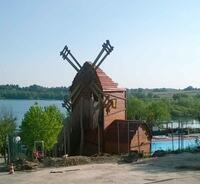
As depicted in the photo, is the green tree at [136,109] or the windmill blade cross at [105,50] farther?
the green tree at [136,109]

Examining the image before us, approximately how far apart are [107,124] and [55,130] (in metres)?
Result: 12.3

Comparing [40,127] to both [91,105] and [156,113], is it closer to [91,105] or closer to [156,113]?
[91,105]

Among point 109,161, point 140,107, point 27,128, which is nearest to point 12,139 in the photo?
point 109,161

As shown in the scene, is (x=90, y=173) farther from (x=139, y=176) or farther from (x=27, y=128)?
(x=27, y=128)

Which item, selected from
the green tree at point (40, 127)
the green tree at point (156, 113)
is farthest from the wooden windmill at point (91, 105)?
the green tree at point (156, 113)

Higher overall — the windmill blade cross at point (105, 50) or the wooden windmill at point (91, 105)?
the windmill blade cross at point (105, 50)

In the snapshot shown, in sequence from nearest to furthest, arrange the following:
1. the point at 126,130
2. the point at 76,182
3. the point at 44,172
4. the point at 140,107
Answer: the point at 76,182
the point at 44,172
the point at 126,130
the point at 140,107

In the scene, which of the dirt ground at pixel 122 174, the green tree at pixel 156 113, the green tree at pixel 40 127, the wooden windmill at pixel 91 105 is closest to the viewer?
the dirt ground at pixel 122 174

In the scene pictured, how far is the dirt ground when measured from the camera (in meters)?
25.8

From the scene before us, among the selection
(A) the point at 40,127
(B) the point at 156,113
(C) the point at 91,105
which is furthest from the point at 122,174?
(B) the point at 156,113

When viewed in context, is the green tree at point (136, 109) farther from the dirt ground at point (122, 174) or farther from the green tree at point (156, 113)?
the dirt ground at point (122, 174)

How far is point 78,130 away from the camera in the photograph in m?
45.8

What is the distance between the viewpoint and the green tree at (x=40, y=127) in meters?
54.2

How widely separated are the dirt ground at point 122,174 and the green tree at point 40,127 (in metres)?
22.0
